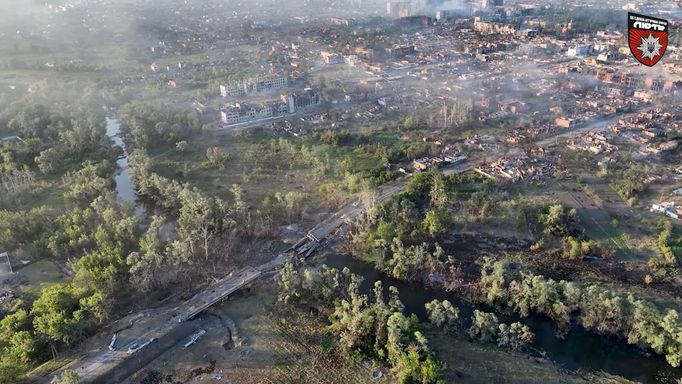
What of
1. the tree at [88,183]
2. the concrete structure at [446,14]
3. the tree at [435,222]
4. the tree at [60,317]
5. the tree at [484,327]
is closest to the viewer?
the tree at [60,317]

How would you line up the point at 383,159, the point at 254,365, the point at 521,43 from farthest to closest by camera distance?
the point at 521,43 < the point at 383,159 < the point at 254,365

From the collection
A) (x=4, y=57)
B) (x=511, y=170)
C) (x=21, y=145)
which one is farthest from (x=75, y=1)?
(x=511, y=170)

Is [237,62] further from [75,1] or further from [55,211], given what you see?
[75,1]

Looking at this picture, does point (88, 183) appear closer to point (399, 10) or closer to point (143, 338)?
point (143, 338)

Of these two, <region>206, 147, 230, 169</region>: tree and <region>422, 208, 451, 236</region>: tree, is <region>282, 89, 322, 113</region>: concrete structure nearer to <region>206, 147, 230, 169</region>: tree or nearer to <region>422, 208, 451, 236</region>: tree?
<region>206, 147, 230, 169</region>: tree

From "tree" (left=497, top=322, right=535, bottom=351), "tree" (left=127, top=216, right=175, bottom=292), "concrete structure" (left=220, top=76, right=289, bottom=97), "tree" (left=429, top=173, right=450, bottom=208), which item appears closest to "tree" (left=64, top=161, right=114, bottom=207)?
"tree" (left=127, top=216, right=175, bottom=292)

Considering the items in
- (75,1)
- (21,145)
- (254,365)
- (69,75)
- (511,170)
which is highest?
(75,1)

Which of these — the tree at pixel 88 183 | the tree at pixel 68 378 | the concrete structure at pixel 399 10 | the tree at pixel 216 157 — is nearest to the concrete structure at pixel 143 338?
the tree at pixel 68 378

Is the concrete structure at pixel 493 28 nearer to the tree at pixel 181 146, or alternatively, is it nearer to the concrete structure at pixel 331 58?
the concrete structure at pixel 331 58
